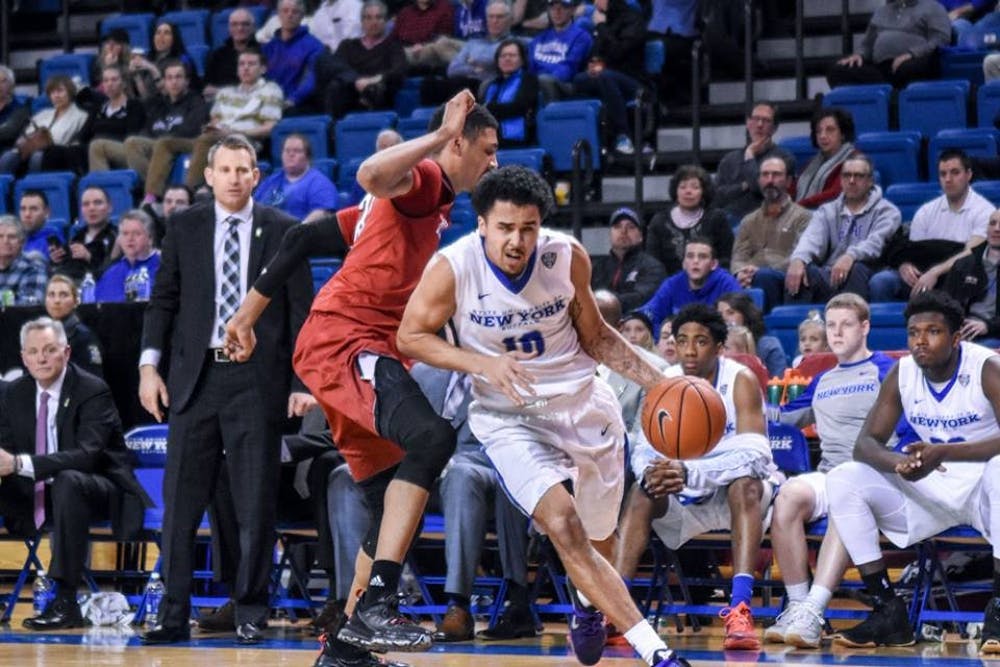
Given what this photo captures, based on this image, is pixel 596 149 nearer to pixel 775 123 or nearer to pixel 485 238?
pixel 775 123

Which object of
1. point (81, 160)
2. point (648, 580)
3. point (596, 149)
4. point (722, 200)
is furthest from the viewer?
point (81, 160)

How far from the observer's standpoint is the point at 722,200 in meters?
11.6

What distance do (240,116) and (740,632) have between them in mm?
8243

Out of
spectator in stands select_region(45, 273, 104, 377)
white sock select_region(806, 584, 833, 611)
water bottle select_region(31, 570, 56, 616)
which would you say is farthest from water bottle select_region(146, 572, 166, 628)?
white sock select_region(806, 584, 833, 611)

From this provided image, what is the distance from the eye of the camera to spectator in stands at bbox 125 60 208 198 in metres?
14.4

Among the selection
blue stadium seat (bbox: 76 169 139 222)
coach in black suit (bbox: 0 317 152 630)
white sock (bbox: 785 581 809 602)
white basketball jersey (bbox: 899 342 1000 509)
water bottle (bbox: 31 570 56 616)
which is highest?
blue stadium seat (bbox: 76 169 139 222)

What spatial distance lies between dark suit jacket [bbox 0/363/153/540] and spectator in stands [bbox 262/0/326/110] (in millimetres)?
6046

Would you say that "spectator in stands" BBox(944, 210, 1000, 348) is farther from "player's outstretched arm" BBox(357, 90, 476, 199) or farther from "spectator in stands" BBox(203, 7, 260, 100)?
"spectator in stands" BBox(203, 7, 260, 100)

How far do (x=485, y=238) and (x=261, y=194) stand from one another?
744 centimetres

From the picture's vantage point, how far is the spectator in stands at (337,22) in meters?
15.0

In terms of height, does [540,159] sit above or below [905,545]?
above

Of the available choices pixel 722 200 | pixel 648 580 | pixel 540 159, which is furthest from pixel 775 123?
pixel 648 580

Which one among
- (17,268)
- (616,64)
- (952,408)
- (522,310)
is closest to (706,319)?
(952,408)

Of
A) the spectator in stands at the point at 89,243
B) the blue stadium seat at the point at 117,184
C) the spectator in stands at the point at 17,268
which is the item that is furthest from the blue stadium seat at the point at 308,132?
the spectator in stands at the point at 17,268
